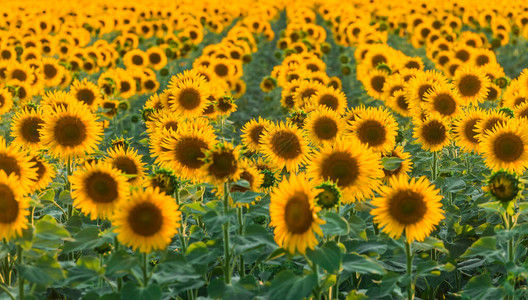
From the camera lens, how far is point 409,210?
320 centimetres

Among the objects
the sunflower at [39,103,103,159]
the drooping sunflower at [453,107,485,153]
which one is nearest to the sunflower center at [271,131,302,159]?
the sunflower at [39,103,103,159]

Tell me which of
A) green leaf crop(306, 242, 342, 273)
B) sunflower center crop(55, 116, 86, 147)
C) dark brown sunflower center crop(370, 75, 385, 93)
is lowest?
green leaf crop(306, 242, 342, 273)

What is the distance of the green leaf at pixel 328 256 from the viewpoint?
2.81 meters

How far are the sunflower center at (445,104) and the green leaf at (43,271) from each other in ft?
12.5

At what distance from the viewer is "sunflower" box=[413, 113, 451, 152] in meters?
4.74

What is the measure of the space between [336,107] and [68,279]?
369cm

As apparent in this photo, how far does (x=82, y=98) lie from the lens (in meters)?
6.82

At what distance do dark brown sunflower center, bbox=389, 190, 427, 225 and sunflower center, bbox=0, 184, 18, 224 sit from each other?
2013 mm

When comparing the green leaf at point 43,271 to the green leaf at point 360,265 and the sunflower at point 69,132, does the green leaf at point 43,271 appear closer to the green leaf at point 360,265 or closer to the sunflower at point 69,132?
the sunflower at point 69,132

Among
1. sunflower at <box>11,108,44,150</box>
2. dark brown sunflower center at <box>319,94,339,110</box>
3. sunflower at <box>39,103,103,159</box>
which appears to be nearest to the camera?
sunflower at <box>39,103,103,159</box>

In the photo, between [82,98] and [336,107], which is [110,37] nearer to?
[82,98]

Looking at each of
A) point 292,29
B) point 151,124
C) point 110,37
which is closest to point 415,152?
point 151,124

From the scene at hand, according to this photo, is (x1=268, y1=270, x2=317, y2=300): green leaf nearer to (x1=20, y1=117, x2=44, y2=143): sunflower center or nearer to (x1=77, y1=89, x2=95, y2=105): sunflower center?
(x1=20, y1=117, x2=44, y2=143): sunflower center

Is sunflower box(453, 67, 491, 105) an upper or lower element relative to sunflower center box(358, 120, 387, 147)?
upper
